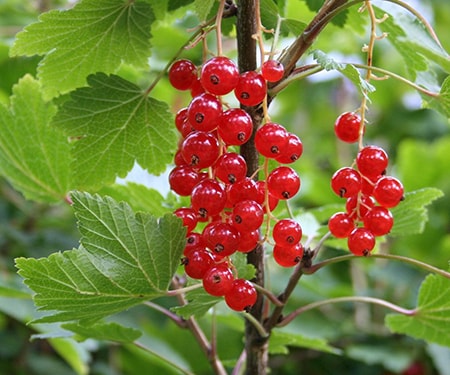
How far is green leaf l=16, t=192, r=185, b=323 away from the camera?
30.3 inches

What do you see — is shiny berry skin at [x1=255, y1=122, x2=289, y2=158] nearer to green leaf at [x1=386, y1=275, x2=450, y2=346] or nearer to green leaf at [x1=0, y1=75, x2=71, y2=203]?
green leaf at [x1=386, y1=275, x2=450, y2=346]

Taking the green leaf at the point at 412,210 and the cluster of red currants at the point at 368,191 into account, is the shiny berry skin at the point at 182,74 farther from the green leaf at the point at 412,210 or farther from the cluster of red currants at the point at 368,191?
the green leaf at the point at 412,210

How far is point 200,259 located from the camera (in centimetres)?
77

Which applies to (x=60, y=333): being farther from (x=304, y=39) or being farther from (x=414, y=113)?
(x=414, y=113)

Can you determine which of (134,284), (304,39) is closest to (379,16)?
(304,39)

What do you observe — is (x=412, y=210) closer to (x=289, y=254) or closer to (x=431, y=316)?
(x=431, y=316)

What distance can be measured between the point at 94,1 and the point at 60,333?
21.8 inches

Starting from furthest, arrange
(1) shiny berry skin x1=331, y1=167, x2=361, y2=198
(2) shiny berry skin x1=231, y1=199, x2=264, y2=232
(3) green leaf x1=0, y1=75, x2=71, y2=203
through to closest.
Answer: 1. (3) green leaf x1=0, y1=75, x2=71, y2=203
2. (1) shiny berry skin x1=331, y1=167, x2=361, y2=198
3. (2) shiny berry skin x1=231, y1=199, x2=264, y2=232

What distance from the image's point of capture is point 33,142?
1.15 m

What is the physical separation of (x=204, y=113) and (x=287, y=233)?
0.18 meters

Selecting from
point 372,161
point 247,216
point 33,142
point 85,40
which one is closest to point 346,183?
point 372,161

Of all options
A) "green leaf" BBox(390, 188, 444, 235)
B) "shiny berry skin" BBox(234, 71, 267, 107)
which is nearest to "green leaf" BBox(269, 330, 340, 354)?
"green leaf" BBox(390, 188, 444, 235)

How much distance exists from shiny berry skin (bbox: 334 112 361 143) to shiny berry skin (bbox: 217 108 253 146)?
0.20 meters

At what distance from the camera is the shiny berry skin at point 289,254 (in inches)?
31.8
